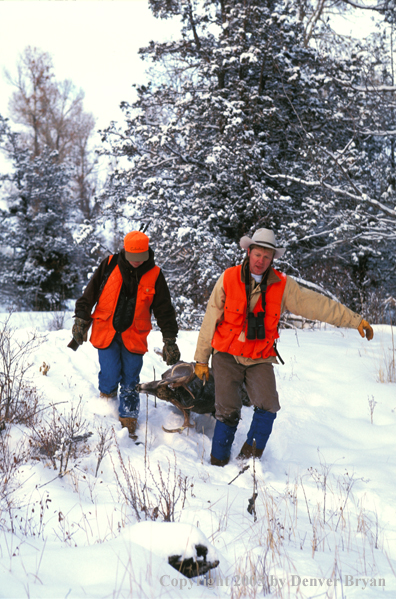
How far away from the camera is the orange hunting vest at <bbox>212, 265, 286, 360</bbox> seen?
3551 mm

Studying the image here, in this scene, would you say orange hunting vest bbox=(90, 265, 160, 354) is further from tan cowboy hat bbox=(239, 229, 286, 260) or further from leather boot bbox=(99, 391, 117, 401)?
tan cowboy hat bbox=(239, 229, 286, 260)

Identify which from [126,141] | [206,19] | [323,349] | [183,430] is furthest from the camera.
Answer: [206,19]

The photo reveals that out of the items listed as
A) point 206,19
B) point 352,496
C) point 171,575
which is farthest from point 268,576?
point 206,19

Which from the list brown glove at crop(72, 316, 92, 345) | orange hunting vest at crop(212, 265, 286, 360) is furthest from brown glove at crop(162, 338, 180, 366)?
brown glove at crop(72, 316, 92, 345)

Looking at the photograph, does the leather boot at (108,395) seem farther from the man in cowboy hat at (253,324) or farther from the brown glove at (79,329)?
the man in cowboy hat at (253,324)

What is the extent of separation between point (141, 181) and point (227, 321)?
25.3 ft

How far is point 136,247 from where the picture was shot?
378cm

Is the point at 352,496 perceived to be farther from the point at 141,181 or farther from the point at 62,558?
the point at 141,181

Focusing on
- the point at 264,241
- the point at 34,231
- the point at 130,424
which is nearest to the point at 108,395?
the point at 130,424

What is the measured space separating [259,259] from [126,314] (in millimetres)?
1292

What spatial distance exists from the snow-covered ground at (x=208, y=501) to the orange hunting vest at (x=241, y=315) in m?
0.94

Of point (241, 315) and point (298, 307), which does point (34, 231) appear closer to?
point (241, 315)

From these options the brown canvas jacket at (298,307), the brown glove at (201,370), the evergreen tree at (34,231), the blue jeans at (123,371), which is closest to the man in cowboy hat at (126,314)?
the blue jeans at (123,371)

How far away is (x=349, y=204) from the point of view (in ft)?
36.4
